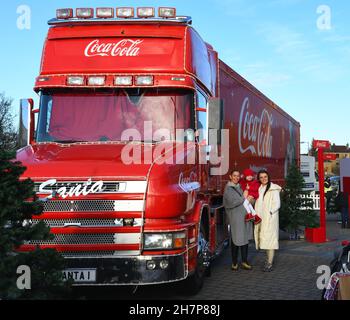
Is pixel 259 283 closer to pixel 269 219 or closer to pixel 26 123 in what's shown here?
pixel 269 219

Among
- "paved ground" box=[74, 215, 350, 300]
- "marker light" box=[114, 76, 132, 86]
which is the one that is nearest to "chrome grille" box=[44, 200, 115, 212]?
"paved ground" box=[74, 215, 350, 300]

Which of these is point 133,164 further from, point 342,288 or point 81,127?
point 342,288

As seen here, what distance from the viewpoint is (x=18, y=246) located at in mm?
4578

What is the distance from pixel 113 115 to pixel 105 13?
1.76 metres

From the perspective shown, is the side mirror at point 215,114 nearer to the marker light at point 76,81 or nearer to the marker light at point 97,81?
the marker light at point 97,81

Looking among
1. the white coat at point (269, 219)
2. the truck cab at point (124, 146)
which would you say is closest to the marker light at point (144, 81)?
the truck cab at point (124, 146)

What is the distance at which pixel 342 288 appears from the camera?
468 cm

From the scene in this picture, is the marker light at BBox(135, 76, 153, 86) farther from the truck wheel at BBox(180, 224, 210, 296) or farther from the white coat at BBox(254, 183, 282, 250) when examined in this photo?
the white coat at BBox(254, 183, 282, 250)

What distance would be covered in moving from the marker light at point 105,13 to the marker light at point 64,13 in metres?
0.40

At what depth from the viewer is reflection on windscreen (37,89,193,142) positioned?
704cm

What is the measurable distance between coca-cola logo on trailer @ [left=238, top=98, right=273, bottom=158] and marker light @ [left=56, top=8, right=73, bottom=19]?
443cm

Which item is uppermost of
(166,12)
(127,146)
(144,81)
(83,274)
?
(166,12)

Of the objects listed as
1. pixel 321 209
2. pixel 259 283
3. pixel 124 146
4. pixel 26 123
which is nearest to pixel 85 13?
pixel 26 123
